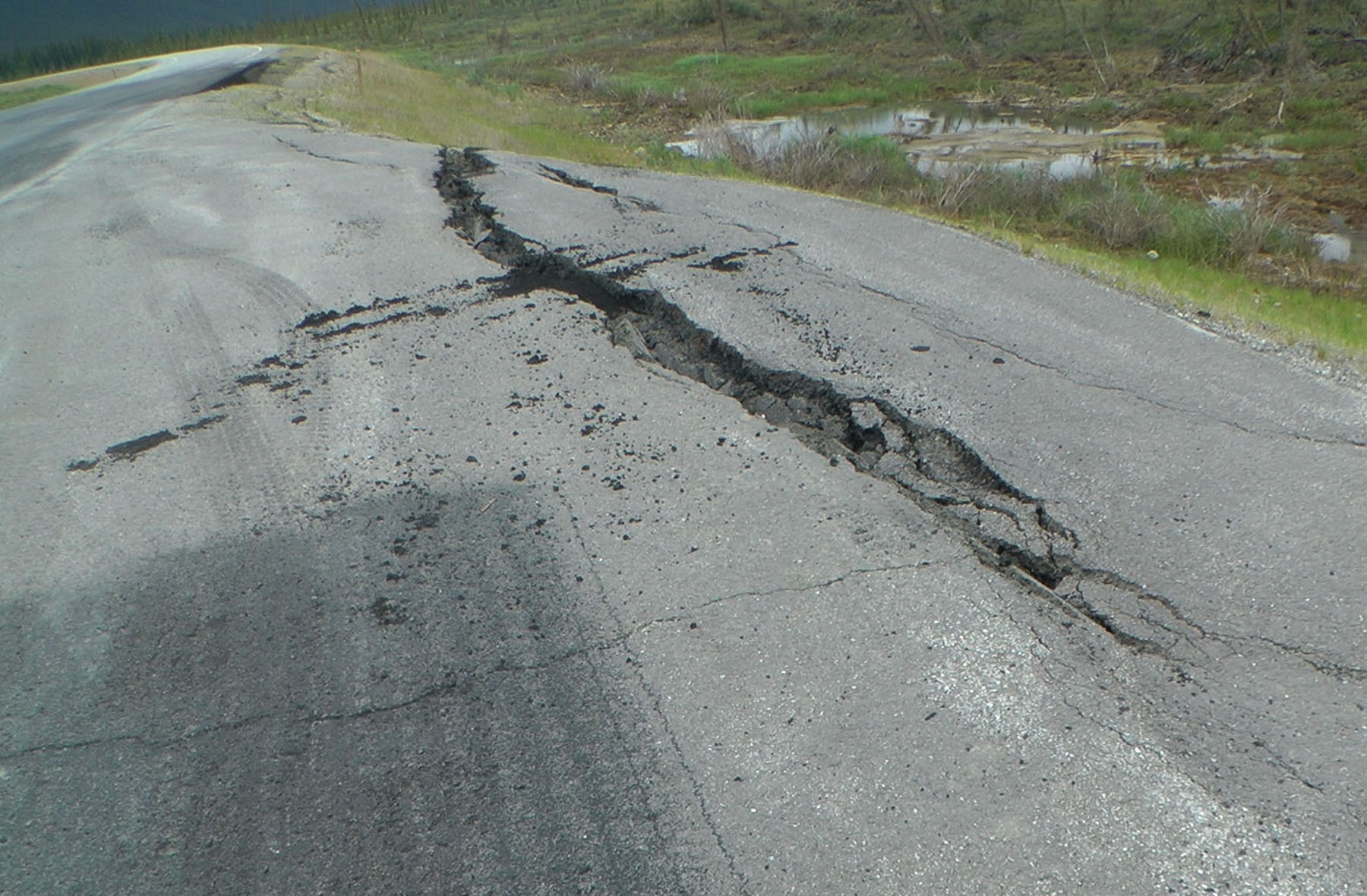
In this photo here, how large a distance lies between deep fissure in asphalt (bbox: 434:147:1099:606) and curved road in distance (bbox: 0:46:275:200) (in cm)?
754

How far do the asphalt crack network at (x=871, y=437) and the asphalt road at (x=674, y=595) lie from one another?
2cm

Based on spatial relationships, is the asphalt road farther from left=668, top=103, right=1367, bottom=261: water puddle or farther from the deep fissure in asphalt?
left=668, top=103, right=1367, bottom=261: water puddle

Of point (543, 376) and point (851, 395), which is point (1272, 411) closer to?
point (851, 395)

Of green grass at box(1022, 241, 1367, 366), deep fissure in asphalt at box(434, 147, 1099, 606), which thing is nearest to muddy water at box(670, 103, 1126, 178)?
green grass at box(1022, 241, 1367, 366)

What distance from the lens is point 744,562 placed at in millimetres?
3588

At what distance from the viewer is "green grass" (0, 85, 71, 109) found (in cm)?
2089

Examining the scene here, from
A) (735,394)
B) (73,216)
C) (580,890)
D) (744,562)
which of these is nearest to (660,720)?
(580,890)

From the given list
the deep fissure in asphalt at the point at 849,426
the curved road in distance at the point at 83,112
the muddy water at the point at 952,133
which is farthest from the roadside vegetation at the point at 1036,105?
the curved road in distance at the point at 83,112

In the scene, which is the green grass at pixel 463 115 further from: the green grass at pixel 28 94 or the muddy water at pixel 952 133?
the green grass at pixel 28 94

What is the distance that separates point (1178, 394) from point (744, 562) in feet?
8.54

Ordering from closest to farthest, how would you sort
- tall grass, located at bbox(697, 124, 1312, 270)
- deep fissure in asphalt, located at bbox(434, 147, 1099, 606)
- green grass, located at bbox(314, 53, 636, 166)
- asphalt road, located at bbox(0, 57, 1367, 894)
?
asphalt road, located at bbox(0, 57, 1367, 894)
deep fissure in asphalt, located at bbox(434, 147, 1099, 606)
tall grass, located at bbox(697, 124, 1312, 270)
green grass, located at bbox(314, 53, 636, 166)

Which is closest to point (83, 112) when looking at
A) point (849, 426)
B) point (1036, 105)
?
point (849, 426)

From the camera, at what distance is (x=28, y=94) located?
2228 cm

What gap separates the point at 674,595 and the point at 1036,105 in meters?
24.7
